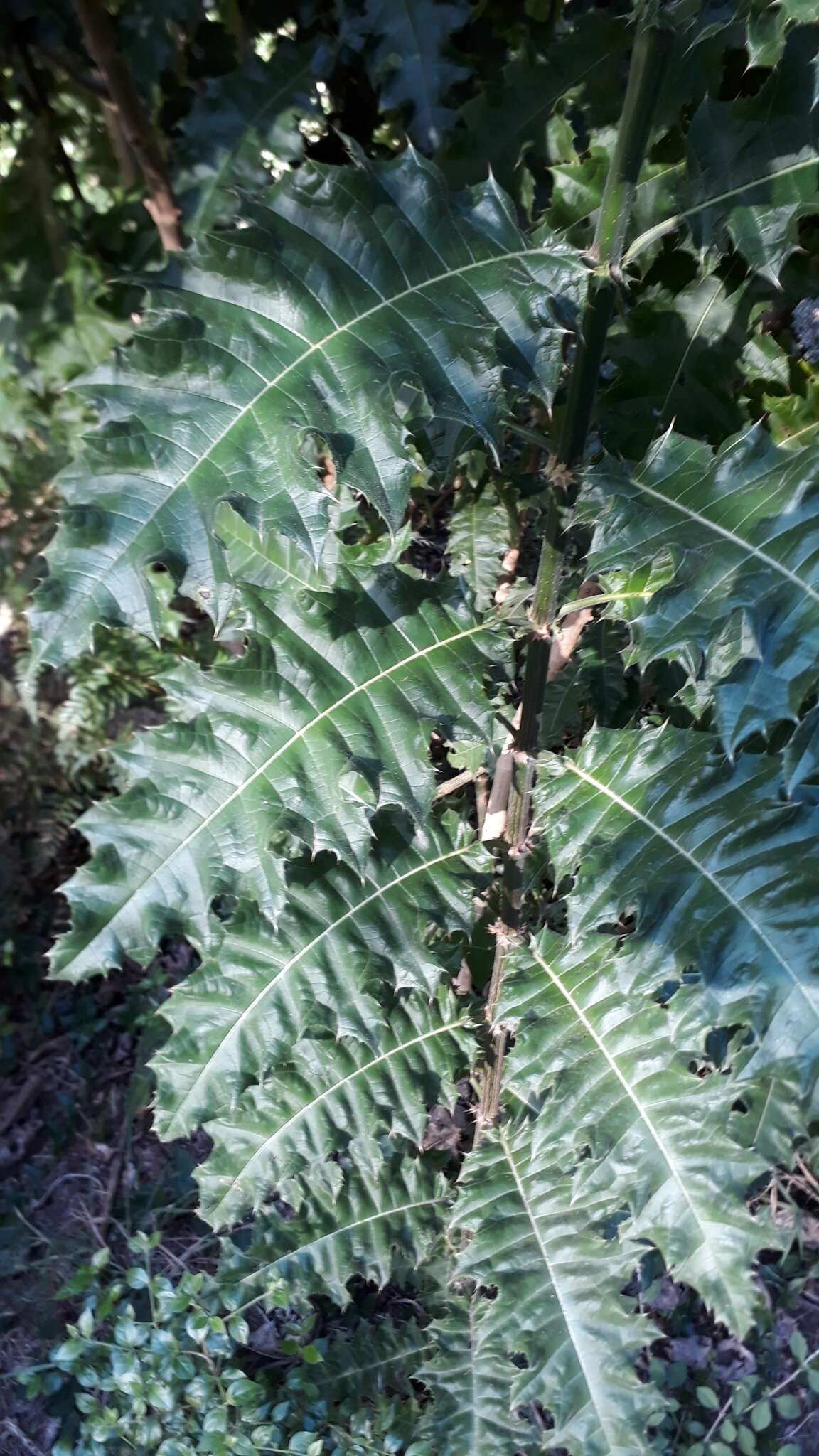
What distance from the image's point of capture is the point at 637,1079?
36.8 inches

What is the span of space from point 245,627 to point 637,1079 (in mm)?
579

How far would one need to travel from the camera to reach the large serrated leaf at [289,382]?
26.3 inches

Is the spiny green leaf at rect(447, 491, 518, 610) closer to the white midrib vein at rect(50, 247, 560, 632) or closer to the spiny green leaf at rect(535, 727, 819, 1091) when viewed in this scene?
the spiny green leaf at rect(535, 727, 819, 1091)

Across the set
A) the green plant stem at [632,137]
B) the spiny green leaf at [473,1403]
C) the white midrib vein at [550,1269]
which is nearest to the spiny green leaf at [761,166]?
the green plant stem at [632,137]

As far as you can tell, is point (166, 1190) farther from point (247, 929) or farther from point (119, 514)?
point (119, 514)

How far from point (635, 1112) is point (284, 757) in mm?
477

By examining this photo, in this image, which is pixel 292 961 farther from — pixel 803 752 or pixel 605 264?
pixel 605 264

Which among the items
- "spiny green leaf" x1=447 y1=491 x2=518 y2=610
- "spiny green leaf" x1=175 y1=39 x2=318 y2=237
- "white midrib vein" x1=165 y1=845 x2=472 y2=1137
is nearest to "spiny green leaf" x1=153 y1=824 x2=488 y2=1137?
"white midrib vein" x1=165 y1=845 x2=472 y2=1137

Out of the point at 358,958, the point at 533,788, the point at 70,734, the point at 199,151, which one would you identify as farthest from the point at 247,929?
the point at 70,734

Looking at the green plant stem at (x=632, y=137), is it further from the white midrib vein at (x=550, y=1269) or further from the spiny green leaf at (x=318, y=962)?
the white midrib vein at (x=550, y=1269)

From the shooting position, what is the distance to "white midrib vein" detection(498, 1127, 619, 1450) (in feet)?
3.36

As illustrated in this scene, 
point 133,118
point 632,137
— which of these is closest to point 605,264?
point 632,137

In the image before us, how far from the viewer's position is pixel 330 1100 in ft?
3.78

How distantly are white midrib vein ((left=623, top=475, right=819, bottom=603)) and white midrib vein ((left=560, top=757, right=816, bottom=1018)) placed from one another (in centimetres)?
27
